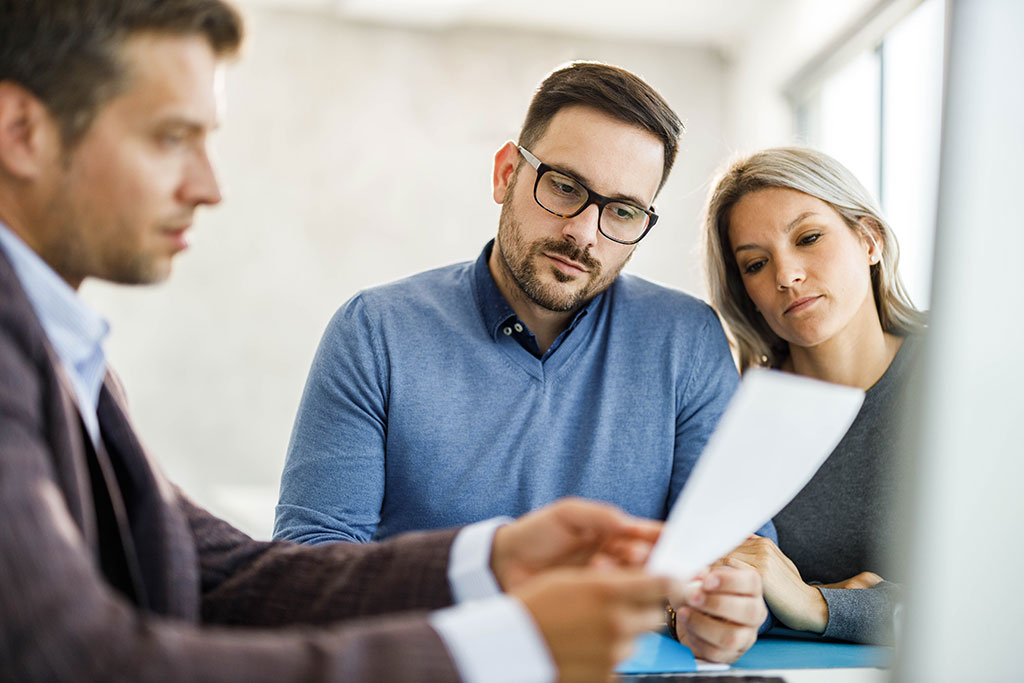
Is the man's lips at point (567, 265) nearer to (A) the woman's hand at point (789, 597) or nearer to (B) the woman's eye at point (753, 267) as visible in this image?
(B) the woman's eye at point (753, 267)

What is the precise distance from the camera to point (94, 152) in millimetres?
791

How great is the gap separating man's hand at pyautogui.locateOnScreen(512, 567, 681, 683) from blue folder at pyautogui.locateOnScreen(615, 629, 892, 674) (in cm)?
36

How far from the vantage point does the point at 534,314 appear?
5.38ft

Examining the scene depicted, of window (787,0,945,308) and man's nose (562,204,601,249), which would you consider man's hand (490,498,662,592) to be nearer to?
man's nose (562,204,601,249)

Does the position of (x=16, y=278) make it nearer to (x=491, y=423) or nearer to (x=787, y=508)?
(x=491, y=423)

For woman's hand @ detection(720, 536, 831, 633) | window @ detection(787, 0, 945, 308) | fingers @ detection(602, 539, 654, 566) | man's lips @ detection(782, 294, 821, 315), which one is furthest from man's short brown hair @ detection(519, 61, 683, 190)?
window @ detection(787, 0, 945, 308)

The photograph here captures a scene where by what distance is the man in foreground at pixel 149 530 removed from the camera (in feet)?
1.89

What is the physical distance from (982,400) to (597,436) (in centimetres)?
93

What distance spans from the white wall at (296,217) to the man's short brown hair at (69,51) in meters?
3.51

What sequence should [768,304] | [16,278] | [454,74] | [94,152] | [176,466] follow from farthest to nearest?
1. [454,74]
2. [176,466]
3. [768,304]
4. [94,152]
5. [16,278]

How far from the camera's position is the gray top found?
5.03 feet

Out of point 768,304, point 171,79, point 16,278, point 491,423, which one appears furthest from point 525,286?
point 16,278

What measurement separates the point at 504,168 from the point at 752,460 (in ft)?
3.83

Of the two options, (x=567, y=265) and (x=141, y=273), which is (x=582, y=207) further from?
(x=141, y=273)
